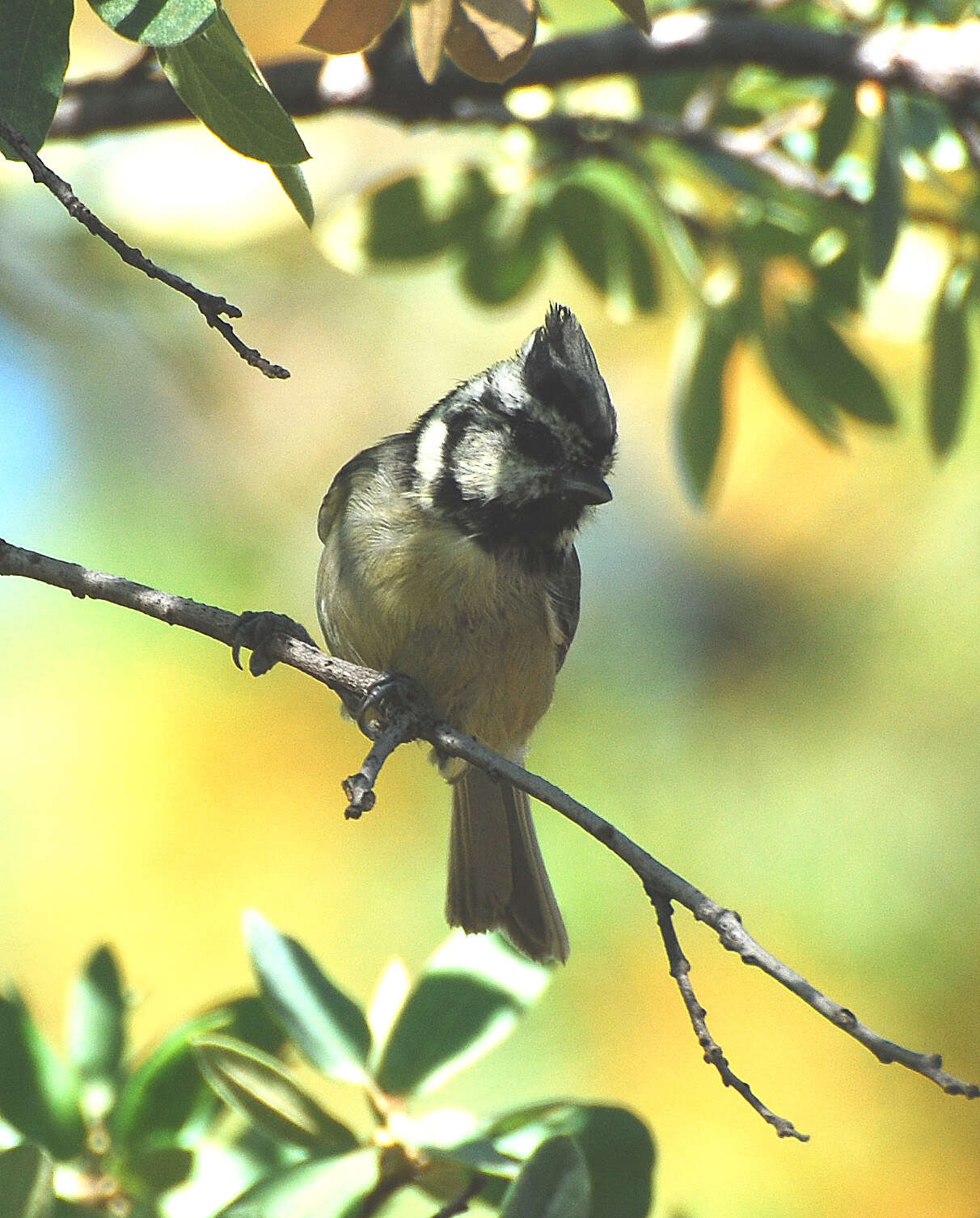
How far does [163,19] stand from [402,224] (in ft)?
5.95

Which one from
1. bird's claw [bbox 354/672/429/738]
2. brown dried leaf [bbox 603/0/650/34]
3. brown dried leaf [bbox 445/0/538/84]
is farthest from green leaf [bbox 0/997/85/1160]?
brown dried leaf [bbox 603/0/650/34]

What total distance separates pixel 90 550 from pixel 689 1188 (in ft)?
9.88

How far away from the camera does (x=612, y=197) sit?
135 inches

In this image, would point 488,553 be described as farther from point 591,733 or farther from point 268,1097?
point 591,733

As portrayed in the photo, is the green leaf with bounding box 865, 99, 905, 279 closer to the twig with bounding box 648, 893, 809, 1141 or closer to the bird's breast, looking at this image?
the bird's breast

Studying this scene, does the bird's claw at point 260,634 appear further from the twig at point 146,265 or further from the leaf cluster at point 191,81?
the leaf cluster at point 191,81

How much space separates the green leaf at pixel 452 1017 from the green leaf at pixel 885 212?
4.65 ft

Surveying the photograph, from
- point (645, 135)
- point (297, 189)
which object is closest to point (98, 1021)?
point (297, 189)

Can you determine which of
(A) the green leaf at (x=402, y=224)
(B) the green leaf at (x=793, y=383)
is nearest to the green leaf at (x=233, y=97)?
(A) the green leaf at (x=402, y=224)

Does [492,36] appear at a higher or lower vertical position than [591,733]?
lower

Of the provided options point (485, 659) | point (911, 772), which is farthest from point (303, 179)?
point (911, 772)

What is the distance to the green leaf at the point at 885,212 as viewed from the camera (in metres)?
2.54

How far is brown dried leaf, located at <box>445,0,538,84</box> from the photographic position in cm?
169

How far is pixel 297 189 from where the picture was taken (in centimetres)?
169
